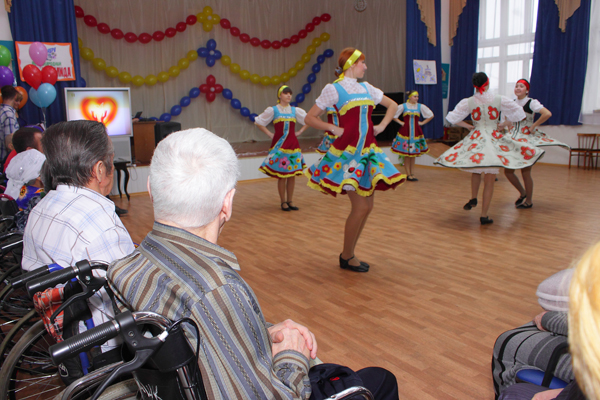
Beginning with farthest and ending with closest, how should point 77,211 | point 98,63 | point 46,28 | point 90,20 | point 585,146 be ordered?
point 98,63
point 90,20
point 585,146
point 46,28
point 77,211

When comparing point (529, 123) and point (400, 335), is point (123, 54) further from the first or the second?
point (400, 335)

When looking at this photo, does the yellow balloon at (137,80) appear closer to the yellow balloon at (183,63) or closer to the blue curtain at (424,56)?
the yellow balloon at (183,63)

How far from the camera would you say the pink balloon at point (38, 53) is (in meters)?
5.97

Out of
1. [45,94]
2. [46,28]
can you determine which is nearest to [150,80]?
[46,28]

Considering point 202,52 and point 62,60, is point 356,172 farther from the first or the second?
point 202,52

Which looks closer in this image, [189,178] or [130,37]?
[189,178]

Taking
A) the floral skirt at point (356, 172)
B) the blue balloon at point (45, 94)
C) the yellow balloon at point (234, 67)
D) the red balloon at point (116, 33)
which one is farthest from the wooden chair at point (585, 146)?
the red balloon at point (116, 33)

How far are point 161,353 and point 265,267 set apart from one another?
2699 mm

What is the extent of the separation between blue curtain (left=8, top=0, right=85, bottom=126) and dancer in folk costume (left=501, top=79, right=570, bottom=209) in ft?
19.9

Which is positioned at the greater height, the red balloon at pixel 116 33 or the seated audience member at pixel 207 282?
the red balloon at pixel 116 33

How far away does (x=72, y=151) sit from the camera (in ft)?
5.39

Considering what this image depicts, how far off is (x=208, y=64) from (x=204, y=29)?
2.49 ft

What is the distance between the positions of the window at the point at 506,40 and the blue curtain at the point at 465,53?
14 cm

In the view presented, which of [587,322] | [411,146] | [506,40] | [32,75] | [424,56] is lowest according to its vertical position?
[411,146]
